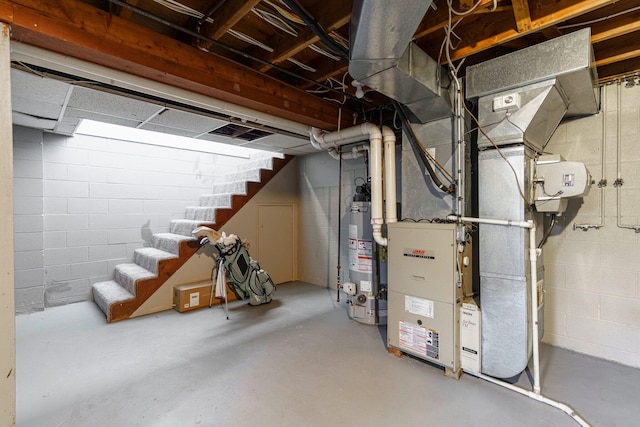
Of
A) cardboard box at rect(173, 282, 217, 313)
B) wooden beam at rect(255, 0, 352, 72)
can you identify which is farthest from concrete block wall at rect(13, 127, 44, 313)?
wooden beam at rect(255, 0, 352, 72)

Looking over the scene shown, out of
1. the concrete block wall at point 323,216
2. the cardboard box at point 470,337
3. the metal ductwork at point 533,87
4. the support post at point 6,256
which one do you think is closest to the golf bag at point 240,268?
the concrete block wall at point 323,216

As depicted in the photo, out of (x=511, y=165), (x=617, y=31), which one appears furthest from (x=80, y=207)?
(x=617, y=31)

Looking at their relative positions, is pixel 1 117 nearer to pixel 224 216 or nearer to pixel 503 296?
pixel 224 216

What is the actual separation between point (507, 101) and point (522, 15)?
1.66 feet

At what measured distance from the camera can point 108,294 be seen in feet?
11.5

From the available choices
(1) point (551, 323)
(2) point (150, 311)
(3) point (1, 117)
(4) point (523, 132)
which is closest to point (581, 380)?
(1) point (551, 323)

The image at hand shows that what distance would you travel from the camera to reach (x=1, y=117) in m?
1.44

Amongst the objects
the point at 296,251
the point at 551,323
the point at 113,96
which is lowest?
the point at 551,323

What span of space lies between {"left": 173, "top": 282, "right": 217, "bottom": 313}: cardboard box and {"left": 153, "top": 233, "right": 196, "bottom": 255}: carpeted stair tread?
1.56ft

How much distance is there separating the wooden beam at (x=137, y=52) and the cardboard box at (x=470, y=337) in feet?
7.51

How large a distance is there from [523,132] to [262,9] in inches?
74.6

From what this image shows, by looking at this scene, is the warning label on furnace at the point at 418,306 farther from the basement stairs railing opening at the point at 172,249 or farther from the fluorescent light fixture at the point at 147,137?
the fluorescent light fixture at the point at 147,137

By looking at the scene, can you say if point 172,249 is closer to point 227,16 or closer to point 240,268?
point 240,268

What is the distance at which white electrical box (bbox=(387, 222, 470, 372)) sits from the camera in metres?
2.19
